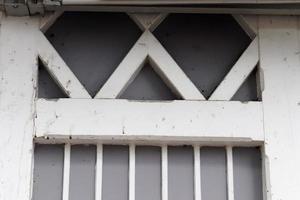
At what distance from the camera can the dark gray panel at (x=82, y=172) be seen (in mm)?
1287

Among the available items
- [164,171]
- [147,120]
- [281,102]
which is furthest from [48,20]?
[281,102]

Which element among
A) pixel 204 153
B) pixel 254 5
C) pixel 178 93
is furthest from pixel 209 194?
pixel 254 5

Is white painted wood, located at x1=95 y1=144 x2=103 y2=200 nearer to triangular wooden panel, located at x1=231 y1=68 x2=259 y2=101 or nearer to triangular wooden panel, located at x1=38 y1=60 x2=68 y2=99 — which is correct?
triangular wooden panel, located at x1=38 y1=60 x2=68 y2=99

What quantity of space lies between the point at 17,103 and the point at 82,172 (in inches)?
7.8

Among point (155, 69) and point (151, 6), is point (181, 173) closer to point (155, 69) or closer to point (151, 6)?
point (155, 69)

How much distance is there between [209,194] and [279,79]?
0.29 metres

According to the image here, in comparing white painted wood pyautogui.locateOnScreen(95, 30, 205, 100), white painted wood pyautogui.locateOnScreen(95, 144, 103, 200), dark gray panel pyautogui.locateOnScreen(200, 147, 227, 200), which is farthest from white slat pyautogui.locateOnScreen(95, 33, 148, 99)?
dark gray panel pyautogui.locateOnScreen(200, 147, 227, 200)

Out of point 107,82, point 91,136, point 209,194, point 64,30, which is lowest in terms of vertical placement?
point 209,194

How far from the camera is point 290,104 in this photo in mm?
1329

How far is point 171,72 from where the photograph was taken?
1.33 m

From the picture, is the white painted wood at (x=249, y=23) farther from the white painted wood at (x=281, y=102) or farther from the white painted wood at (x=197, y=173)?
the white painted wood at (x=197, y=173)

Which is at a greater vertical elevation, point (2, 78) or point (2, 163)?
point (2, 78)

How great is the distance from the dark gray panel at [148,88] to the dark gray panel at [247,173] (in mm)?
192

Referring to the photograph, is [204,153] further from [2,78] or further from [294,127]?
[2,78]
